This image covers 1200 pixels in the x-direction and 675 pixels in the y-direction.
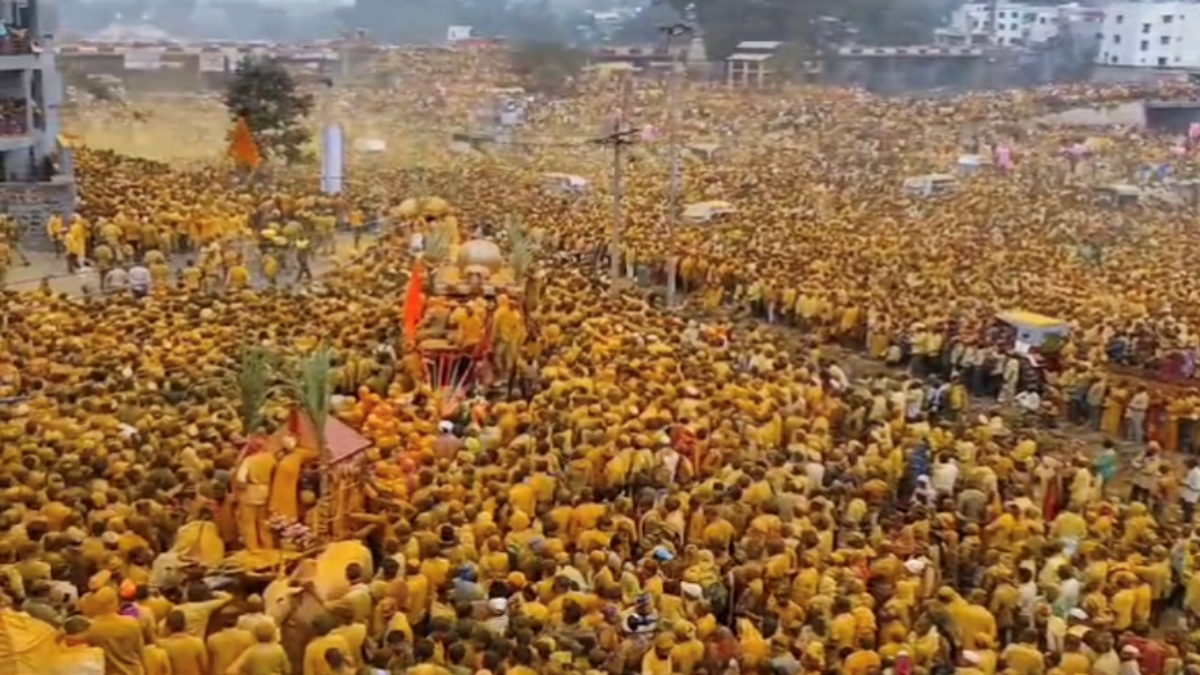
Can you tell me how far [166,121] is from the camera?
116 ft

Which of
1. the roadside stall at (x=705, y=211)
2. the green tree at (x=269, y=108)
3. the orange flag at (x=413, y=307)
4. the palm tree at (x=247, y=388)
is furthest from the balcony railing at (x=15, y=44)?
the palm tree at (x=247, y=388)

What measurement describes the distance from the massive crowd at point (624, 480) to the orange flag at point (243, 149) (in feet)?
22.3

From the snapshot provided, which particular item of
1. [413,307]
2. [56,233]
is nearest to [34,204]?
[56,233]

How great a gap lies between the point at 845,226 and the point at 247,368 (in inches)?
582

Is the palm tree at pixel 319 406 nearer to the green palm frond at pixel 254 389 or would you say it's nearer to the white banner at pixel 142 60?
the green palm frond at pixel 254 389

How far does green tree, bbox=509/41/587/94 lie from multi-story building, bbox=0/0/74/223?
17288 millimetres

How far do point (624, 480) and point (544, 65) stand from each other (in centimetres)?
3160

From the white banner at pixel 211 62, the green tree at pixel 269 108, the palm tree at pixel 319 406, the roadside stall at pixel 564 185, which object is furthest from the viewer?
the white banner at pixel 211 62

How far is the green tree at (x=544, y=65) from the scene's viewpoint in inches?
1571

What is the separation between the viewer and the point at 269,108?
99.3 feet

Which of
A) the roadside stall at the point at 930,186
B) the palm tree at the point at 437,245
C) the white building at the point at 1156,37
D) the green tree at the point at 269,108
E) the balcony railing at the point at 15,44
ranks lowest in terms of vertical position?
the roadside stall at the point at 930,186

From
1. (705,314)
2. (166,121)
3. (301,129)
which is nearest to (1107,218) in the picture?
(705,314)

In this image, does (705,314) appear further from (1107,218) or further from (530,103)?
(530,103)

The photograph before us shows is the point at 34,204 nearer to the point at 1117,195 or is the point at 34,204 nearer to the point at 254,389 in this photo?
the point at 254,389
